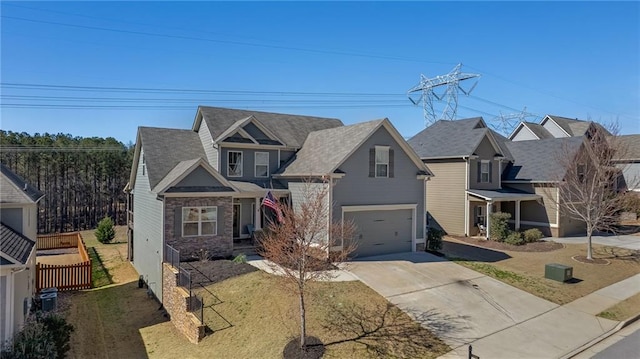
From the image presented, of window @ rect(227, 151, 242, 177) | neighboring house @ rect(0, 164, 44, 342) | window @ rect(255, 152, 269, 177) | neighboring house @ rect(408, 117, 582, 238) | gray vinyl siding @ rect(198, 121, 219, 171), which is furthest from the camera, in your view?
neighboring house @ rect(408, 117, 582, 238)

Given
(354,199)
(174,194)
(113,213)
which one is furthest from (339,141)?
(113,213)

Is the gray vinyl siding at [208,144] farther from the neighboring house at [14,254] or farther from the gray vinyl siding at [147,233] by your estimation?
the neighboring house at [14,254]

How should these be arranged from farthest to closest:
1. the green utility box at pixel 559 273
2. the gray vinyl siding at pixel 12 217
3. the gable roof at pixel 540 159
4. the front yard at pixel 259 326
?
the gable roof at pixel 540 159, the green utility box at pixel 559 273, the gray vinyl siding at pixel 12 217, the front yard at pixel 259 326

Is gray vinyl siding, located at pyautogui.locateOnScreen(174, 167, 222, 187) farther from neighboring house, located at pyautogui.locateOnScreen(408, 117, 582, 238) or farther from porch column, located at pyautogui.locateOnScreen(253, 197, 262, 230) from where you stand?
neighboring house, located at pyautogui.locateOnScreen(408, 117, 582, 238)

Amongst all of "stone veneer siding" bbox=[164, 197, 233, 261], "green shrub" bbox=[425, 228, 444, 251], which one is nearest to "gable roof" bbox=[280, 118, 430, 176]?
Result: "green shrub" bbox=[425, 228, 444, 251]

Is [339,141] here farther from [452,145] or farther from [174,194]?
[452,145]

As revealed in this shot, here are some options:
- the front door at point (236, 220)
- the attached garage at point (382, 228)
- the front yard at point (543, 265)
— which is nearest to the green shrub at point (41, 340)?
the front door at point (236, 220)

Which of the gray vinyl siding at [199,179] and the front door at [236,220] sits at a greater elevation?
the gray vinyl siding at [199,179]
